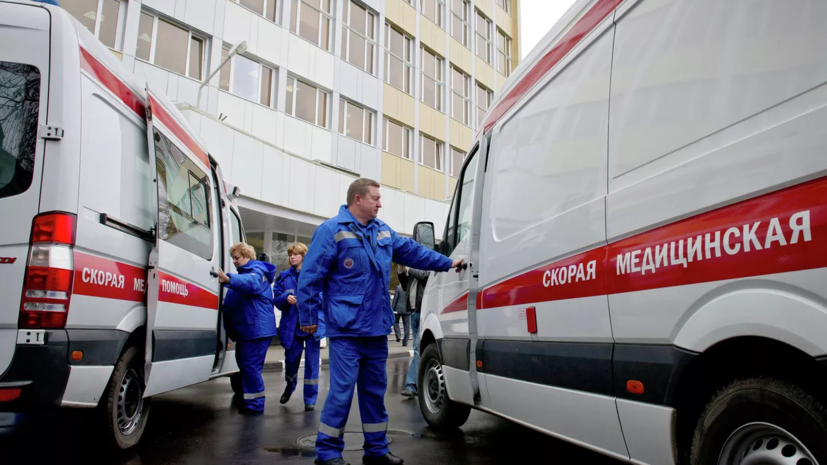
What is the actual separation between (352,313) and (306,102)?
557 inches

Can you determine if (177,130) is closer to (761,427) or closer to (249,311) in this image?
(249,311)

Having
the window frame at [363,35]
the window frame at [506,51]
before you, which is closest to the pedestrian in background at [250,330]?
the window frame at [363,35]

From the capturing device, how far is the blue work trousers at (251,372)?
5.35 metres

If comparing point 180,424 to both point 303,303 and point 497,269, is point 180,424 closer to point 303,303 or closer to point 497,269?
point 303,303

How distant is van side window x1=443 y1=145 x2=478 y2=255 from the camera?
436 centimetres

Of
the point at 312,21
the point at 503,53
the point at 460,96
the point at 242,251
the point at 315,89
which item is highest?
the point at 503,53

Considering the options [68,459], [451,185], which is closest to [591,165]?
[68,459]

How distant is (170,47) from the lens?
13.5m

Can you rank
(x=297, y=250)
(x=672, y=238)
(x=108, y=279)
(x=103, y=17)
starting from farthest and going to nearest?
1. (x=103, y=17)
2. (x=297, y=250)
3. (x=108, y=279)
4. (x=672, y=238)

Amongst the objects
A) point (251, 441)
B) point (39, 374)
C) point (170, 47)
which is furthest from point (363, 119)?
point (39, 374)

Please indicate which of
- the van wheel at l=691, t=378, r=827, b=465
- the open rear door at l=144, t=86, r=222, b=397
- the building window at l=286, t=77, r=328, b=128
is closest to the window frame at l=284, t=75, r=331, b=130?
the building window at l=286, t=77, r=328, b=128

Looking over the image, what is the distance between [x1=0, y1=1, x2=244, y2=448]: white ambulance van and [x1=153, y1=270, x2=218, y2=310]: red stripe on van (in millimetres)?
19

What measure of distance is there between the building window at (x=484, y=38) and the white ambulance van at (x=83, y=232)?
23.4m

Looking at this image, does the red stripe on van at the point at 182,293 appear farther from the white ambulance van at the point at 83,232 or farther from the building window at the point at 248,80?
the building window at the point at 248,80
